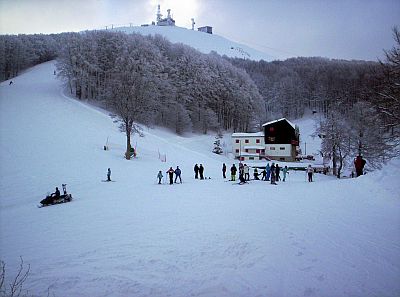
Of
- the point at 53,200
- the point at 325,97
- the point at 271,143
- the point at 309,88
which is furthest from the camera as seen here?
the point at 309,88

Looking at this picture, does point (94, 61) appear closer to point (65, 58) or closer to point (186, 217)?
point (65, 58)

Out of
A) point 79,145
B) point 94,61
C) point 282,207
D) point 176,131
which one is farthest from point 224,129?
point 282,207

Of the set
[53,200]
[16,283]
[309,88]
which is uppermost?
[309,88]

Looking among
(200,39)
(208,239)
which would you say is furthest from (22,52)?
(208,239)

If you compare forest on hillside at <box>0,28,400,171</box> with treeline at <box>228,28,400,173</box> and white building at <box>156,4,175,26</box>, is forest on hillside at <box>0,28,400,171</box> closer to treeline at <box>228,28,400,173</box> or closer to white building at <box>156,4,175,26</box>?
treeline at <box>228,28,400,173</box>

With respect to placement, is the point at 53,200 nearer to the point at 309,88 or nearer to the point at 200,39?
the point at 309,88

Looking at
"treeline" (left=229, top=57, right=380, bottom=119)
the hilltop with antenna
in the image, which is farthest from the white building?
"treeline" (left=229, top=57, right=380, bottom=119)

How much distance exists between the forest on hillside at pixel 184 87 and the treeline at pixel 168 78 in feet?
0.75

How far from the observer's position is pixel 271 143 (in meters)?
61.0

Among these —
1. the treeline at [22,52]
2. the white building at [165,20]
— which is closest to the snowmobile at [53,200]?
the treeline at [22,52]

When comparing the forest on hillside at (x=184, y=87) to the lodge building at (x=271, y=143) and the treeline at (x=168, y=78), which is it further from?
the lodge building at (x=271, y=143)

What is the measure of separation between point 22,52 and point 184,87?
58.5m

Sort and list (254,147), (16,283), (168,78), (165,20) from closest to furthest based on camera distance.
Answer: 1. (16,283)
2. (254,147)
3. (168,78)
4. (165,20)

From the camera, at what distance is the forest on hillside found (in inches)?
1574
